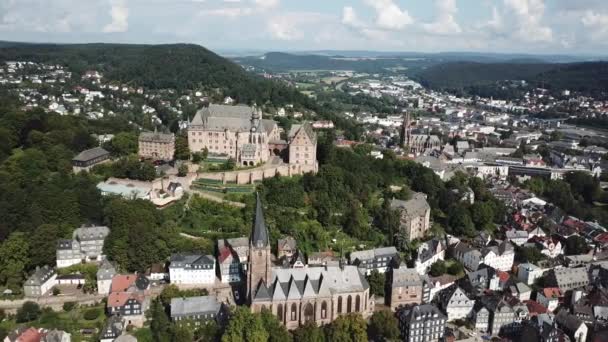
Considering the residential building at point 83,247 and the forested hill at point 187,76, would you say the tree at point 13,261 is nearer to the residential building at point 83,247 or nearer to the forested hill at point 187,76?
the residential building at point 83,247

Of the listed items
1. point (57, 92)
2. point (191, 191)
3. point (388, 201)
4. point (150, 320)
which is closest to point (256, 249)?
point (150, 320)

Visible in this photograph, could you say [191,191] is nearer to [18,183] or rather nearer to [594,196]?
[18,183]

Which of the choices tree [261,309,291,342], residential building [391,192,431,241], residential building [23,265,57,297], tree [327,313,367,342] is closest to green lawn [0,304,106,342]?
residential building [23,265,57,297]

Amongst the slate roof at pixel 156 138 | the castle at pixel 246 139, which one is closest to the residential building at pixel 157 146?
the slate roof at pixel 156 138

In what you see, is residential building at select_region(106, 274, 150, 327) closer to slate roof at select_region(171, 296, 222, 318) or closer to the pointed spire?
slate roof at select_region(171, 296, 222, 318)

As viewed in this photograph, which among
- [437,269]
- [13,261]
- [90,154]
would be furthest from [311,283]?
[90,154]

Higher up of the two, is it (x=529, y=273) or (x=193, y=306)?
(x=193, y=306)

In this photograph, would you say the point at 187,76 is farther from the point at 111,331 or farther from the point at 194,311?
the point at 111,331
